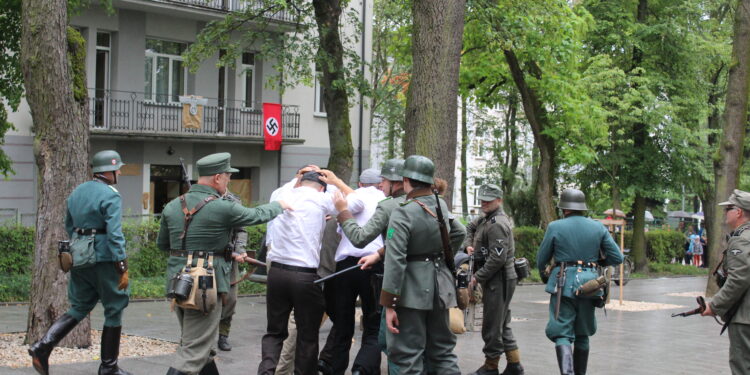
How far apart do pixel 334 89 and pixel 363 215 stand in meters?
11.4

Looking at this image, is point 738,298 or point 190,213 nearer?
point 190,213

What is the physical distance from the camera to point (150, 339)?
10.3 metres

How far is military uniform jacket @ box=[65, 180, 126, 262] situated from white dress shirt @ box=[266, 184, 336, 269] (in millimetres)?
1406

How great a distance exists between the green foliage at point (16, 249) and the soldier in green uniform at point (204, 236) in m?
9.34

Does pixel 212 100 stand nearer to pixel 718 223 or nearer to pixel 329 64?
pixel 329 64

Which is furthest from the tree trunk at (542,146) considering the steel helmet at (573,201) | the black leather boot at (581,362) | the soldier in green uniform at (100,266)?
the soldier in green uniform at (100,266)

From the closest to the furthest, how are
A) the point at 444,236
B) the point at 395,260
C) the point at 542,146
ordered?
the point at 395,260, the point at 444,236, the point at 542,146

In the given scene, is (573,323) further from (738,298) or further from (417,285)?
(417,285)

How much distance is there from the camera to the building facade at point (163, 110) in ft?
81.7

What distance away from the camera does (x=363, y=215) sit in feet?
26.2

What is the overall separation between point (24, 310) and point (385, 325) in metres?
8.45

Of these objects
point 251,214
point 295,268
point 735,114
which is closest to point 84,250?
point 251,214

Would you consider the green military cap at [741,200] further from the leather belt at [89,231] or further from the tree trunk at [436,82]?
the leather belt at [89,231]

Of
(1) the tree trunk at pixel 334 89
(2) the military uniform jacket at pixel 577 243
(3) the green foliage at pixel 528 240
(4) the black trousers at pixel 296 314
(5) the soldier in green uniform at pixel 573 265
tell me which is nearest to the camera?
(4) the black trousers at pixel 296 314
